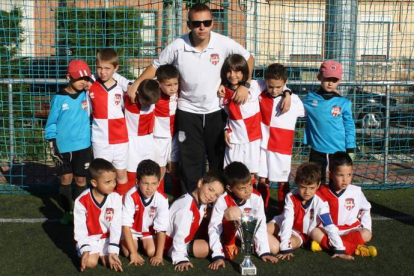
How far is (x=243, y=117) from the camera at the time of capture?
4.76 meters

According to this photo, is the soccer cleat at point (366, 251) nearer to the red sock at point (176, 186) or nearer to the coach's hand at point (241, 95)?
the coach's hand at point (241, 95)

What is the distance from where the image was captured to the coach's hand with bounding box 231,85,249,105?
459cm

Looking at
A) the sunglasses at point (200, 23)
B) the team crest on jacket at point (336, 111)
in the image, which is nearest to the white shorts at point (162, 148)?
the sunglasses at point (200, 23)

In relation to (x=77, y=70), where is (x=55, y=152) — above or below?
below

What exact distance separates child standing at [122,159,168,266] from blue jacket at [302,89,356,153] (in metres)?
1.56

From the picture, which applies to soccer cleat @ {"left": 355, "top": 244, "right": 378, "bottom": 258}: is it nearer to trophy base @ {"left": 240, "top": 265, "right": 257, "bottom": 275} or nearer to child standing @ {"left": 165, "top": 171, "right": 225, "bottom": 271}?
trophy base @ {"left": 240, "top": 265, "right": 257, "bottom": 275}

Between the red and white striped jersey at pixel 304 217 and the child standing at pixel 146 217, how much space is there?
0.96 meters

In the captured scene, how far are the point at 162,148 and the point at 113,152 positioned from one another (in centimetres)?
45

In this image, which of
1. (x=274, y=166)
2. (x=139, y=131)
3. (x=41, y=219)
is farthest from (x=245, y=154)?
(x=41, y=219)

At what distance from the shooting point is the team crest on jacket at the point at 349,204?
447cm

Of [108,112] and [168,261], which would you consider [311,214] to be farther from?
[108,112]

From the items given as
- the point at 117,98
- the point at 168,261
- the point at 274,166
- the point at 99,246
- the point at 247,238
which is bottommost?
the point at 168,261

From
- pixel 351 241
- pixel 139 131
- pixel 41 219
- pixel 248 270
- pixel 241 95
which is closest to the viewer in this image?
pixel 248 270

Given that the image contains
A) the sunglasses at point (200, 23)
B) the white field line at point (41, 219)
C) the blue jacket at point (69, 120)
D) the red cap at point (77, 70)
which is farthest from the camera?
the white field line at point (41, 219)
